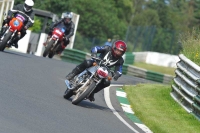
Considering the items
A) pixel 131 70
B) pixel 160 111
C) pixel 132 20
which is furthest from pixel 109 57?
pixel 132 20

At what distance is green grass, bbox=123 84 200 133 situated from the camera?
13117mm

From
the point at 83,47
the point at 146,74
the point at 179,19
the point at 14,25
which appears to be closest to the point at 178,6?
the point at 179,19

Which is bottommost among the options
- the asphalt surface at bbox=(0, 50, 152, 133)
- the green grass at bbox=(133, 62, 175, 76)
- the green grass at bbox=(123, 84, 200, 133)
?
the green grass at bbox=(133, 62, 175, 76)

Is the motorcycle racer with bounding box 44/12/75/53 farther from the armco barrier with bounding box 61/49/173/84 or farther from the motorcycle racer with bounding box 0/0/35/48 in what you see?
the armco barrier with bounding box 61/49/173/84

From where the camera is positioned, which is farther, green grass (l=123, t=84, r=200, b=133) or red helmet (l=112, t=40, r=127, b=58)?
red helmet (l=112, t=40, r=127, b=58)

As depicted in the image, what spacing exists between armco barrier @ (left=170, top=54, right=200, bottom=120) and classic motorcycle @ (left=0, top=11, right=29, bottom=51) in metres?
5.55

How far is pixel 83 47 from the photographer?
155 ft

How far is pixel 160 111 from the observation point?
15.1m

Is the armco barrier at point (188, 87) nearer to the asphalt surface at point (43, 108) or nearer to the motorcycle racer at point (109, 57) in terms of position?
the asphalt surface at point (43, 108)

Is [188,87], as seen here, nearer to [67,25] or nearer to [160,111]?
[160,111]

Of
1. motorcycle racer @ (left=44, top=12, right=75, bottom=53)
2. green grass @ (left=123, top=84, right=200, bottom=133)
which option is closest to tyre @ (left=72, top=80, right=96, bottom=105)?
green grass @ (left=123, top=84, right=200, bottom=133)

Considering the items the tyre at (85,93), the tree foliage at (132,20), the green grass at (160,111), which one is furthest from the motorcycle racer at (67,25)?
the tree foliage at (132,20)

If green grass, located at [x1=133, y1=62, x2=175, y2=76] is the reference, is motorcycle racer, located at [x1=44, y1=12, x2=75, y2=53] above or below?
above

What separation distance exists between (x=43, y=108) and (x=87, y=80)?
1.85 meters
